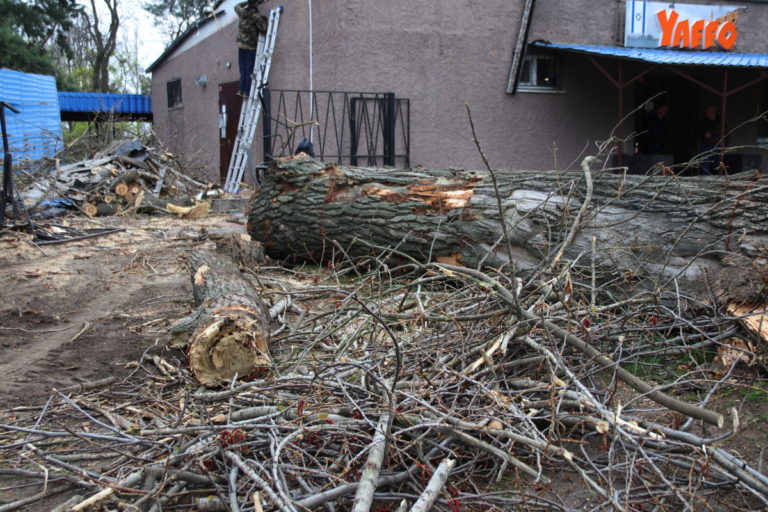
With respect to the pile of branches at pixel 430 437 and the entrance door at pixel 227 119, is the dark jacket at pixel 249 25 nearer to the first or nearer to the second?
the entrance door at pixel 227 119

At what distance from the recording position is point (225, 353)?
3.32 m

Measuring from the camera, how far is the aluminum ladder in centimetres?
1109

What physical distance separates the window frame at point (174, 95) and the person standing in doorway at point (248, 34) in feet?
15.8

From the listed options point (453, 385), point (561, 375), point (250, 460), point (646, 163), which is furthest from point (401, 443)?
point (646, 163)

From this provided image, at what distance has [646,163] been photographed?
977 centimetres

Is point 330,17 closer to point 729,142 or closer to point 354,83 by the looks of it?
point 354,83

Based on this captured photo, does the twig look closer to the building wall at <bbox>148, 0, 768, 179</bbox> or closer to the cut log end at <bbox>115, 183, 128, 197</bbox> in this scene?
the building wall at <bbox>148, 0, 768, 179</bbox>

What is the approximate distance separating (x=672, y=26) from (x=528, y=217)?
9.24 meters

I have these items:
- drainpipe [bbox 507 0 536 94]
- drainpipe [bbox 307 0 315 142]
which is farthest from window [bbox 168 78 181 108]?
drainpipe [bbox 507 0 536 94]

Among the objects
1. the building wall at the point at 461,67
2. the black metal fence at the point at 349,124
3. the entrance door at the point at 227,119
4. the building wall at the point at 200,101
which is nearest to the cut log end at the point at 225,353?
the black metal fence at the point at 349,124

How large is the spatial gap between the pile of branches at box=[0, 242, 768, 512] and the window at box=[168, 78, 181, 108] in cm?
1419

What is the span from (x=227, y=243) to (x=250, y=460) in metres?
3.90

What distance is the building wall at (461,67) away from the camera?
34.4 ft

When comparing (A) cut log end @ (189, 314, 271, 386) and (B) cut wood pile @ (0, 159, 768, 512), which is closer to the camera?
(B) cut wood pile @ (0, 159, 768, 512)
